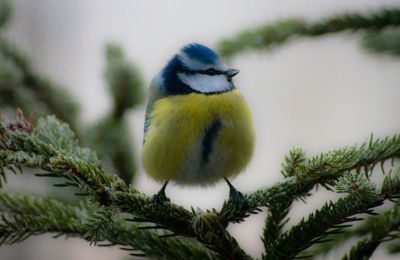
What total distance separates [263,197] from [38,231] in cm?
47

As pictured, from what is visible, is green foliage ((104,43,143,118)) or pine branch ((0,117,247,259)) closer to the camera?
pine branch ((0,117,247,259))

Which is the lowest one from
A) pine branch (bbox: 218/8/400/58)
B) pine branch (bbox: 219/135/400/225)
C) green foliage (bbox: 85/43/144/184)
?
pine branch (bbox: 219/135/400/225)

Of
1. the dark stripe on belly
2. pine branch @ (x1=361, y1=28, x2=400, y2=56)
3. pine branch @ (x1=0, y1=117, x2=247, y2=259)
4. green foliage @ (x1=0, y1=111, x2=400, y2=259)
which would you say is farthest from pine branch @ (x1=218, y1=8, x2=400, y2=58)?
pine branch @ (x1=0, y1=117, x2=247, y2=259)

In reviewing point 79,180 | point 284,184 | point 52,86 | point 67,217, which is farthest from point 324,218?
point 52,86

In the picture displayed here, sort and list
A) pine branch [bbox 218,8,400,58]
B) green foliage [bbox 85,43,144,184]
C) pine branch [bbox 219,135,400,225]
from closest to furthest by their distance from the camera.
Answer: pine branch [bbox 219,135,400,225], pine branch [bbox 218,8,400,58], green foliage [bbox 85,43,144,184]

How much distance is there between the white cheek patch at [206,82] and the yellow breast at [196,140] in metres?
0.07

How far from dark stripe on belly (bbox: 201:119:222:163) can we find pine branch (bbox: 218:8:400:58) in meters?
0.40

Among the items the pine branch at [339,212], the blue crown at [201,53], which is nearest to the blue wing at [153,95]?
the blue crown at [201,53]

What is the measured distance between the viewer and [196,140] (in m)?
1.52

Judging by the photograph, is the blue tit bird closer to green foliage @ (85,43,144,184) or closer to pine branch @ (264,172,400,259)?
green foliage @ (85,43,144,184)

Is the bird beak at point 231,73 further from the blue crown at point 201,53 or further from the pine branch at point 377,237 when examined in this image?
the pine branch at point 377,237

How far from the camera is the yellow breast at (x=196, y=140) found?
1.53 metres

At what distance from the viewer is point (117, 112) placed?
192cm

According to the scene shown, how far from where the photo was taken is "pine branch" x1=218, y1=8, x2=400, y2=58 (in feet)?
5.39
